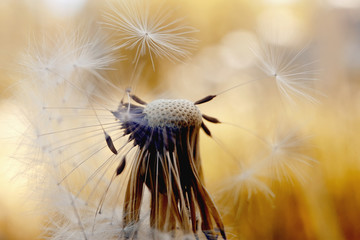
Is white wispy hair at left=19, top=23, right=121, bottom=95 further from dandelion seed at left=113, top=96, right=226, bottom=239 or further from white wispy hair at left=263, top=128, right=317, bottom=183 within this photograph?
white wispy hair at left=263, top=128, right=317, bottom=183

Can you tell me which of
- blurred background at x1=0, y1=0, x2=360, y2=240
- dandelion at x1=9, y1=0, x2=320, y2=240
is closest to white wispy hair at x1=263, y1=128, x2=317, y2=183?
dandelion at x1=9, y1=0, x2=320, y2=240

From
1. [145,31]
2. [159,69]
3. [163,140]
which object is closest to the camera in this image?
[163,140]

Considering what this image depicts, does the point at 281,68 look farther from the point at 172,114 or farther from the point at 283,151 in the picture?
the point at 172,114

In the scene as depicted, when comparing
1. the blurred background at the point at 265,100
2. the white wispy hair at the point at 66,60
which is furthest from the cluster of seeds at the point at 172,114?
the blurred background at the point at 265,100

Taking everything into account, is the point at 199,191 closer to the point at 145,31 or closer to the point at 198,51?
the point at 145,31

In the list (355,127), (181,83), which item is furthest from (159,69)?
(355,127)

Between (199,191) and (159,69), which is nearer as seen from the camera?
(199,191)

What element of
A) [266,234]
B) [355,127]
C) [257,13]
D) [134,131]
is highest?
[257,13]

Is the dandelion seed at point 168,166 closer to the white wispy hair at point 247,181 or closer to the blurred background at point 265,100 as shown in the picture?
the white wispy hair at point 247,181
